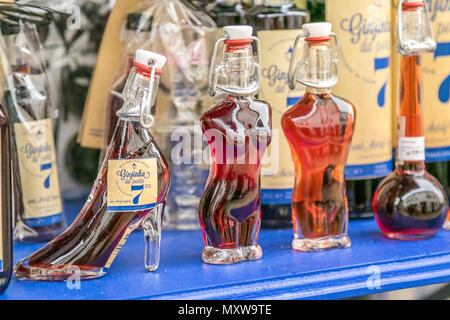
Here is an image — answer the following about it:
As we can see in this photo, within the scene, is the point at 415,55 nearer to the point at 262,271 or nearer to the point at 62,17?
the point at 262,271

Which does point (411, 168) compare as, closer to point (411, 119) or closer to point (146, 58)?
point (411, 119)

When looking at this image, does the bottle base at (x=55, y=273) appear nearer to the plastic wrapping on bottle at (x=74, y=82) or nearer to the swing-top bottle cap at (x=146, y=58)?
the swing-top bottle cap at (x=146, y=58)

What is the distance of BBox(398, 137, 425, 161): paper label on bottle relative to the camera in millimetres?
698

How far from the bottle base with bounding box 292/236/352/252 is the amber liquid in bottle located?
0.06 meters

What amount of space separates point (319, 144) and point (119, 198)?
20 centimetres

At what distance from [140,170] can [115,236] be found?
59 millimetres

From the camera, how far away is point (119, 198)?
22.2 inches

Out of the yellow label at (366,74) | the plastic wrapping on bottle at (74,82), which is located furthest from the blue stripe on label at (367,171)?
the plastic wrapping on bottle at (74,82)

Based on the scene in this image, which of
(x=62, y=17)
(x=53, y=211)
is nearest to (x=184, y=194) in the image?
(x=53, y=211)

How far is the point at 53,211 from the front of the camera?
28.7 inches

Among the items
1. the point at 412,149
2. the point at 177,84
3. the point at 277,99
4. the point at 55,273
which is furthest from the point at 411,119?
the point at 55,273

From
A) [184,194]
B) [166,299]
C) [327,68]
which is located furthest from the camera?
[184,194]

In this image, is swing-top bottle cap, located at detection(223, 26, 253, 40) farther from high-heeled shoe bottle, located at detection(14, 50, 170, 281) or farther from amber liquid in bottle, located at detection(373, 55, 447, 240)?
amber liquid in bottle, located at detection(373, 55, 447, 240)

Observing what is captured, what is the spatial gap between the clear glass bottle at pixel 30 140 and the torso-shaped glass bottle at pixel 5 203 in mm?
176
